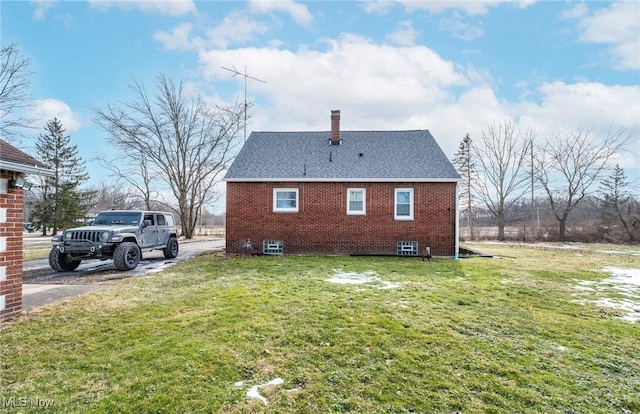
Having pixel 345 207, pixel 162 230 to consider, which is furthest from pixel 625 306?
pixel 162 230

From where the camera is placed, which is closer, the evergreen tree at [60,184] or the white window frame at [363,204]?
the white window frame at [363,204]

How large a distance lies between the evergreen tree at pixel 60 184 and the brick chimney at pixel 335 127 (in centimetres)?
3048

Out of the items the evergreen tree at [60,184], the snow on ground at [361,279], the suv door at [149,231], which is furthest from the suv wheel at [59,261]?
the evergreen tree at [60,184]

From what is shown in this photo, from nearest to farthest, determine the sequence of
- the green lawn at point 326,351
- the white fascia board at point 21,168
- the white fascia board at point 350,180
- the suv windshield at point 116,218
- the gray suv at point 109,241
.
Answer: the green lawn at point 326,351, the white fascia board at point 21,168, the gray suv at point 109,241, the suv windshield at point 116,218, the white fascia board at point 350,180

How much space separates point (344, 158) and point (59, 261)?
10.5 meters

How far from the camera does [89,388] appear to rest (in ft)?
9.91

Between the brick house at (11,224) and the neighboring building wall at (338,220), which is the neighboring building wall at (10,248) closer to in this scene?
the brick house at (11,224)

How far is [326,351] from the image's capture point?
3760 mm

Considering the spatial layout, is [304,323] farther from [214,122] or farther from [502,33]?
[214,122]

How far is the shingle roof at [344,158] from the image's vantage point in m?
12.8

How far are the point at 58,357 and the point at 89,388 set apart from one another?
3.38ft

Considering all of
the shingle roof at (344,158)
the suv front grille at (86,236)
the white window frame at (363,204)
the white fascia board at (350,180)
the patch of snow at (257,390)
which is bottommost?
the patch of snow at (257,390)

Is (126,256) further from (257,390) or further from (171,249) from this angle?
(257,390)

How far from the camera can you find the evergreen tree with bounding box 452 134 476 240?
96.9 feet
